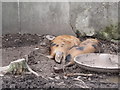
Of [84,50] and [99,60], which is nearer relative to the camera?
[99,60]

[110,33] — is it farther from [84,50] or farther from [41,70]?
[41,70]

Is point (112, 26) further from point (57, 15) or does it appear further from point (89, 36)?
point (57, 15)

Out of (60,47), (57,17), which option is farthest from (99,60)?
(57,17)

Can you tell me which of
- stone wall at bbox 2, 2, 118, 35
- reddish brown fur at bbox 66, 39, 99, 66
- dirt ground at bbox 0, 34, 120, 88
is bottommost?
dirt ground at bbox 0, 34, 120, 88

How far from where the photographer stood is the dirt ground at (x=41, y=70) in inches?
153

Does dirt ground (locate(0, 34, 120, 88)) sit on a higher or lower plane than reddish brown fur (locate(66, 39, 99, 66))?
lower

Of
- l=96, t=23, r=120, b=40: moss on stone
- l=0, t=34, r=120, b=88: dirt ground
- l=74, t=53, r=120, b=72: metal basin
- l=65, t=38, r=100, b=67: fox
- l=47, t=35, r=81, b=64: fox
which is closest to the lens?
l=0, t=34, r=120, b=88: dirt ground

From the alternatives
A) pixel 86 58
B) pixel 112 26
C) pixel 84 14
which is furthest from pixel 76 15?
pixel 86 58

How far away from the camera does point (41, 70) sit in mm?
4766

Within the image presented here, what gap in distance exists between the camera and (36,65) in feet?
16.5

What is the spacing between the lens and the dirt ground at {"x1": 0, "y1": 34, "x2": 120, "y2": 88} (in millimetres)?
3885

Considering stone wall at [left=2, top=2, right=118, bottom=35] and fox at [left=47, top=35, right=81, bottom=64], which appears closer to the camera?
fox at [left=47, top=35, right=81, bottom=64]

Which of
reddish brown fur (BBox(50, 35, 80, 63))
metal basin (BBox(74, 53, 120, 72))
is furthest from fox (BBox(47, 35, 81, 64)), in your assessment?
metal basin (BBox(74, 53, 120, 72))

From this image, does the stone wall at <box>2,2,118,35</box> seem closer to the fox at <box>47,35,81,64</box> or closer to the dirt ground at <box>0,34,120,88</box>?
the dirt ground at <box>0,34,120,88</box>
